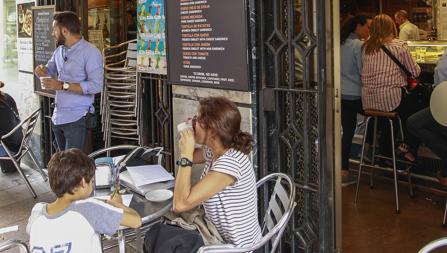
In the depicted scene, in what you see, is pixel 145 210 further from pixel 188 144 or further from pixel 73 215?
pixel 73 215

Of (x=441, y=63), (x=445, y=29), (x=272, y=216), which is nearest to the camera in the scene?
(x=272, y=216)

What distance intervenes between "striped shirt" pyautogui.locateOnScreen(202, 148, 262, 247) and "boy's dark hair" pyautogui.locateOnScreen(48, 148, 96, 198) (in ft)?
1.96

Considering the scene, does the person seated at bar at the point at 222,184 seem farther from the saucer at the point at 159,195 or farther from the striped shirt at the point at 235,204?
the saucer at the point at 159,195

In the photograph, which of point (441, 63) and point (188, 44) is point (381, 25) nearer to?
point (441, 63)

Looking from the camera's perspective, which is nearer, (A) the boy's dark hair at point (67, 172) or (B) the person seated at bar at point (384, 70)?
(A) the boy's dark hair at point (67, 172)

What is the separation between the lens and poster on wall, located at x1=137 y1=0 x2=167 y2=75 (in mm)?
4480

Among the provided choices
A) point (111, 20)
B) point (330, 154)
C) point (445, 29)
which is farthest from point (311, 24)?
point (445, 29)

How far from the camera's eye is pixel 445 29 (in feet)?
30.3

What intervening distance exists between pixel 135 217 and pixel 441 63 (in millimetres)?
3236

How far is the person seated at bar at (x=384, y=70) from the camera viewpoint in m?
5.29

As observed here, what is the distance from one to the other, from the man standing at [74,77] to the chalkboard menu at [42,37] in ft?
4.45

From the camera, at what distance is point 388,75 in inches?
209

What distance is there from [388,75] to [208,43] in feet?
7.30

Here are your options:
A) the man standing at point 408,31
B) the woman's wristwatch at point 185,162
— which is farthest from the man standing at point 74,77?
the man standing at point 408,31
